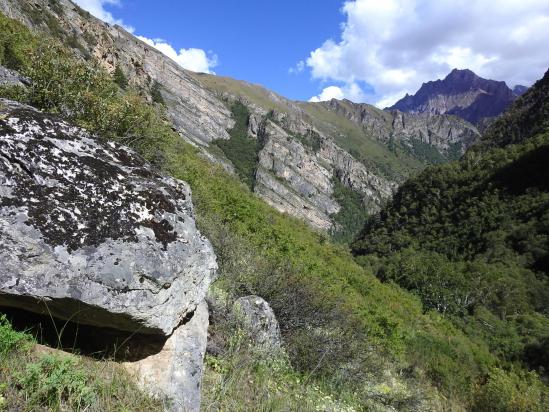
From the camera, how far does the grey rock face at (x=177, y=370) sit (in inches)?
164

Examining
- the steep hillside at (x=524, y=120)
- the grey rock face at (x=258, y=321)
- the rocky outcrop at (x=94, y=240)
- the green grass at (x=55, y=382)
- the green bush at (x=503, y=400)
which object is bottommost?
the green bush at (x=503, y=400)

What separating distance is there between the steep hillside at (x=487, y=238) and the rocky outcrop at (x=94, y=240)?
42740mm

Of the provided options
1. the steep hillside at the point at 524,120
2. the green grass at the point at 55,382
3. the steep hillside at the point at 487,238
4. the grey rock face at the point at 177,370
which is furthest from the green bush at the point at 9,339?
the steep hillside at the point at 524,120

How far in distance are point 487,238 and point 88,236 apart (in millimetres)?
116422

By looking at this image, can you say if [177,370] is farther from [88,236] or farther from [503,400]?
[503,400]

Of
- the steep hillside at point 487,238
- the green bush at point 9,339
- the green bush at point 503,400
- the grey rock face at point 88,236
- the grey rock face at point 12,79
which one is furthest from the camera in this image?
the steep hillside at point 487,238

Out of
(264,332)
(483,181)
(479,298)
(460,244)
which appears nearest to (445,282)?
(479,298)

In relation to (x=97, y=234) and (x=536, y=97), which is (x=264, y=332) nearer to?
(x=97, y=234)

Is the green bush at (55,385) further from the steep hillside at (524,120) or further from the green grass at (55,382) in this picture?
the steep hillside at (524,120)

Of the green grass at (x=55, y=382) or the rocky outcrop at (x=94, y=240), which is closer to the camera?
the green grass at (x=55, y=382)

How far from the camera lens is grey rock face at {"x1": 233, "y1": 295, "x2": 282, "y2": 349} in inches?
259

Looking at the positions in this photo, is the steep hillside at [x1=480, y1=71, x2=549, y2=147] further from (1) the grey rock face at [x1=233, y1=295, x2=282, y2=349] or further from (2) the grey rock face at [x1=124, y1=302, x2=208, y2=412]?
(2) the grey rock face at [x1=124, y1=302, x2=208, y2=412]

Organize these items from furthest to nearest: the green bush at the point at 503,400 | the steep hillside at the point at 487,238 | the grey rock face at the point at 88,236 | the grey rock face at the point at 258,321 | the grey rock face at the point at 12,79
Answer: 1. the steep hillside at the point at 487,238
2. the green bush at the point at 503,400
3. the grey rock face at the point at 12,79
4. the grey rock face at the point at 258,321
5. the grey rock face at the point at 88,236

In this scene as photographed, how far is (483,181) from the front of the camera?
126 metres
